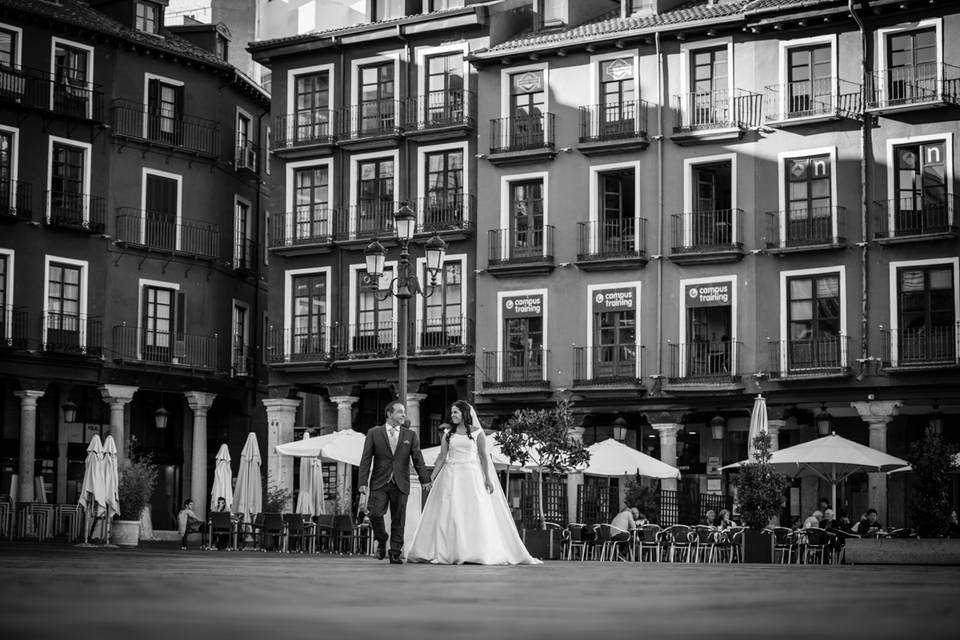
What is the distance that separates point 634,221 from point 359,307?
941 centimetres

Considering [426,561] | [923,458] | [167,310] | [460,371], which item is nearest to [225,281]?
[167,310]

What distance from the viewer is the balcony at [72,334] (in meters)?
47.1

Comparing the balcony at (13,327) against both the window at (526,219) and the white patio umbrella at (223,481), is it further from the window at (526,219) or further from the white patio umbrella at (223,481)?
the window at (526,219)

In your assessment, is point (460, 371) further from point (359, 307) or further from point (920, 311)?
point (920, 311)

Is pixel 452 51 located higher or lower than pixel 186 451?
higher

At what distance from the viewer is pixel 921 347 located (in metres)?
40.6

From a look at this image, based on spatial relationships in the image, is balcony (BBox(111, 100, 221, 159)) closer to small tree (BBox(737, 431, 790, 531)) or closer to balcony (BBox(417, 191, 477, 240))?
balcony (BBox(417, 191, 477, 240))

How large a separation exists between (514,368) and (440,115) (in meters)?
8.53

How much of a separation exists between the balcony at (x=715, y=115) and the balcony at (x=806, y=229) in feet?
8.72

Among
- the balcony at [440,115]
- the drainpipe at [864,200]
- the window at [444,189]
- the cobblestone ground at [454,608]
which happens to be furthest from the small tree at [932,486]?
the balcony at [440,115]

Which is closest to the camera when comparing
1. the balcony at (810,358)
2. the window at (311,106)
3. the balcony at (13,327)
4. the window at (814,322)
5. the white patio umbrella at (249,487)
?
the white patio umbrella at (249,487)

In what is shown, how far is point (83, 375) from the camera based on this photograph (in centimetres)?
4769

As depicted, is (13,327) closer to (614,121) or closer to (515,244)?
(515,244)

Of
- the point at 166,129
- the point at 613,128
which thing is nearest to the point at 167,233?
the point at 166,129
